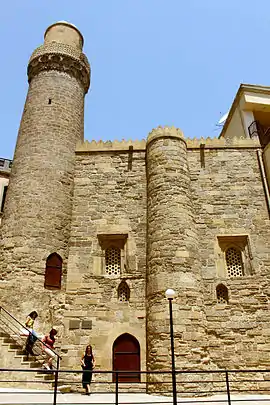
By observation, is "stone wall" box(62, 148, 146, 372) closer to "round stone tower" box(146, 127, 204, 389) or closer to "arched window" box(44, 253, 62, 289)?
"arched window" box(44, 253, 62, 289)

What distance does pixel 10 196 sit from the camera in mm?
13391

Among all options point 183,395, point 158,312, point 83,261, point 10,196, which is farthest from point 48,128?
point 183,395

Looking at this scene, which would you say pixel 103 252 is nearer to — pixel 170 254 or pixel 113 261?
pixel 113 261

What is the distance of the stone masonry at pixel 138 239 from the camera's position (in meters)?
11.2

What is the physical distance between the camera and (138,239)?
13.0m

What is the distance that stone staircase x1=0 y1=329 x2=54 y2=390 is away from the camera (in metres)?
9.26

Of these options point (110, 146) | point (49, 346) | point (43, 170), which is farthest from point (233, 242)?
point (43, 170)

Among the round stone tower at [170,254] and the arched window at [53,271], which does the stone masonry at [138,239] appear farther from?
the arched window at [53,271]

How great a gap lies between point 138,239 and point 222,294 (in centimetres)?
348

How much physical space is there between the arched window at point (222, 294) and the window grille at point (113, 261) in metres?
3.52

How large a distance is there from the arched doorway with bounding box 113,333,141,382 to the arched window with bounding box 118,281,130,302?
3.80 ft

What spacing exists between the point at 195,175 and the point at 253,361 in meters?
6.96

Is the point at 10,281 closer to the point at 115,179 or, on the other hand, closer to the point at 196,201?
the point at 115,179

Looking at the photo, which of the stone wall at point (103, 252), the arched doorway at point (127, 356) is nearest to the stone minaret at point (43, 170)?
the stone wall at point (103, 252)
